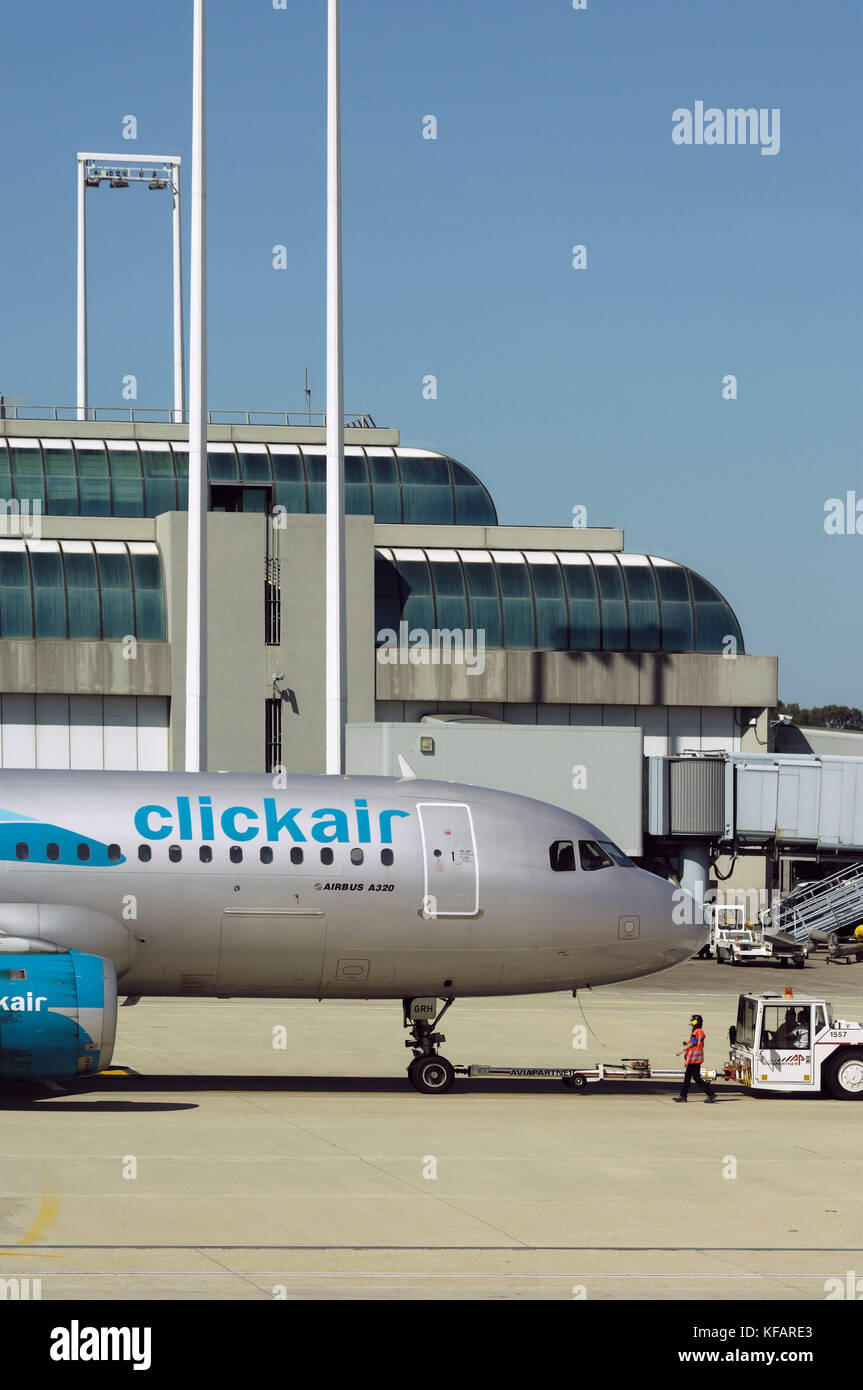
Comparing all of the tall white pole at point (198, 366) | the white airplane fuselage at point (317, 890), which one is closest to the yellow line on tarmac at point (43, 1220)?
the white airplane fuselage at point (317, 890)

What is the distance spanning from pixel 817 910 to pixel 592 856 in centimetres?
4297

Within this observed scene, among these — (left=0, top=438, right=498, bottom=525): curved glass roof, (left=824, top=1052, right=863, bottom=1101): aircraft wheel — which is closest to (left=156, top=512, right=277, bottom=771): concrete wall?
(left=0, top=438, right=498, bottom=525): curved glass roof

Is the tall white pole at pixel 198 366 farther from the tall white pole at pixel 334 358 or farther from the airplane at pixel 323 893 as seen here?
the airplane at pixel 323 893

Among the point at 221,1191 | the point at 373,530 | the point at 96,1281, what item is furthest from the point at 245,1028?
the point at 373,530

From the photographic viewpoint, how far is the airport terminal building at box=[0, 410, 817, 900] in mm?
70500

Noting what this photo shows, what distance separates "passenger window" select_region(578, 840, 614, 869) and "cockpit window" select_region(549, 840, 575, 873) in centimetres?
20

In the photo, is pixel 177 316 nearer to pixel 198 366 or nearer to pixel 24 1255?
pixel 198 366

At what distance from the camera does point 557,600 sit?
79.4 meters

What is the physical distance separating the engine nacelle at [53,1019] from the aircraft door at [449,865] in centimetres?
643

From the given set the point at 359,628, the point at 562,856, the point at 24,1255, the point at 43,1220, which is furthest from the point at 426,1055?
the point at 359,628

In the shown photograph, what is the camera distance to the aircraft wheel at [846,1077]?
109 ft

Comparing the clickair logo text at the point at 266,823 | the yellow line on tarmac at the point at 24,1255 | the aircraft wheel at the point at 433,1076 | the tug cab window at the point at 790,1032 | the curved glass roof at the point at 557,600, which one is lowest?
the aircraft wheel at the point at 433,1076

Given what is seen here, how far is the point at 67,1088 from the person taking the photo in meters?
31.0
